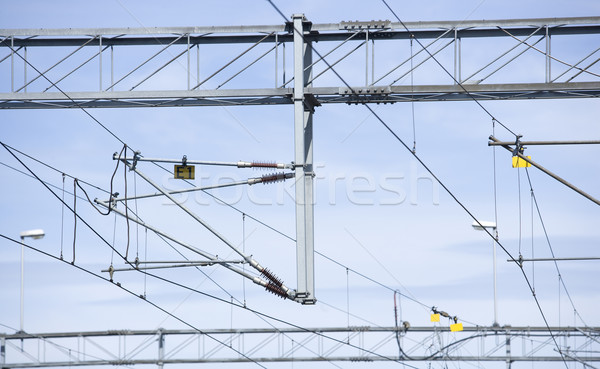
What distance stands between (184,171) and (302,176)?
247 centimetres

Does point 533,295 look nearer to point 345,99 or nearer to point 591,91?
point 591,91

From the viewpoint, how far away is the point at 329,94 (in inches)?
801

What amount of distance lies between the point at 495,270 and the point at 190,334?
13.4 meters

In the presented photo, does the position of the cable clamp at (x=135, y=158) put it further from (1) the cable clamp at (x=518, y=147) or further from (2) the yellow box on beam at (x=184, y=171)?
(1) the cable clamp at (x=518, y=147)

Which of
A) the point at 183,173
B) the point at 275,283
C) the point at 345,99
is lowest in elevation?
the point at 275,283

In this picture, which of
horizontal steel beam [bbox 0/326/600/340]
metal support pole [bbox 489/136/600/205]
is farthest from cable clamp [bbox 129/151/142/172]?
horizontal steel beam [bbox 0/326/600/340]

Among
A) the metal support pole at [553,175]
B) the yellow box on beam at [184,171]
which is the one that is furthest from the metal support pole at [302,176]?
the metal support pole at [553,175]

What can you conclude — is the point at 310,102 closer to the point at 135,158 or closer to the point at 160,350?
the point at 135,158

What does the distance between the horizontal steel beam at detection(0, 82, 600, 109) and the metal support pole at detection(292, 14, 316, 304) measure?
0.52 meters

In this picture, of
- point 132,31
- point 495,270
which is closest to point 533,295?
point 132,31

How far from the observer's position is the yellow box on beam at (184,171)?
2003 centimetres

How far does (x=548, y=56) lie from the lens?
805 inches

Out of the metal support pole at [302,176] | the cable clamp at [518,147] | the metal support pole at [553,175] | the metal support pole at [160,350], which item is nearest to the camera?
the metal support pole at [302,176]

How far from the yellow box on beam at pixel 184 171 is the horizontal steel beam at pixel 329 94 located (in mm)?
1630
